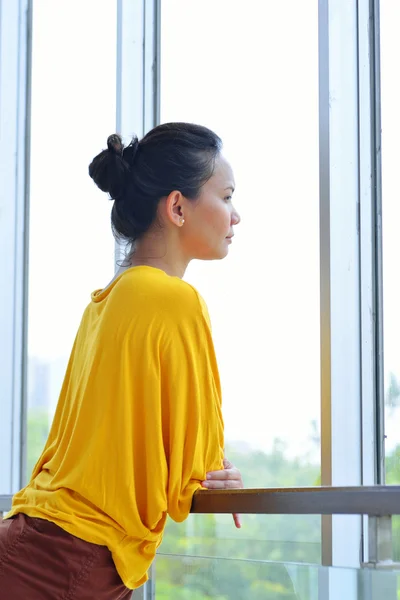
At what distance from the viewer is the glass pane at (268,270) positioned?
1931 millimetres

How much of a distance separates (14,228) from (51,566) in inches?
72.5

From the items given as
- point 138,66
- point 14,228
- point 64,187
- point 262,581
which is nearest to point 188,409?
point 262,581

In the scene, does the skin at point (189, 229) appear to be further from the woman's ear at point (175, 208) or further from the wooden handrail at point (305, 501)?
the wooden handrail at point (305, 501)

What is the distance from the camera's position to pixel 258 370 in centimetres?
203

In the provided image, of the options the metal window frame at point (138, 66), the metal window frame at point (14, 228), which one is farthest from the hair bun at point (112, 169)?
the metal window frame at point (14, 228)

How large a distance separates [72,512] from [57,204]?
1676 mm

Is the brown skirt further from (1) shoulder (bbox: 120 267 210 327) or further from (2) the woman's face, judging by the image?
(2) the woman's face

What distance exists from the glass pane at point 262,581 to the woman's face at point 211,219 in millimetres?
543

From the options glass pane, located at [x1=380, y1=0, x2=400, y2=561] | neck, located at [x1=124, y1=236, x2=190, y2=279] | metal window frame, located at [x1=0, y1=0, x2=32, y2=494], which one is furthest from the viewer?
metal window frame, located at [x1=0, y1=0, x2=32, y2=494]

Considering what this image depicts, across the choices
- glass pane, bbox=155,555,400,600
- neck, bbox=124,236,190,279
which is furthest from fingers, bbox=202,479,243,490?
neck, bbox=124,236,190,279

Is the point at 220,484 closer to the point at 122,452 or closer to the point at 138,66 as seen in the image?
the point at 122,452

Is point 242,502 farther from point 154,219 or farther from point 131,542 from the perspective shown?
point 154,219

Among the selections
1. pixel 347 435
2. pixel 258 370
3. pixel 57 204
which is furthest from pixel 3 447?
pixel 347 435

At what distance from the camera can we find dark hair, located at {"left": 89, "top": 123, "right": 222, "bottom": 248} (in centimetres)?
160
